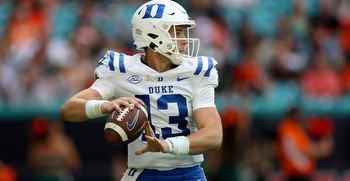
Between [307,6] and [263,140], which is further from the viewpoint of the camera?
[307,6]

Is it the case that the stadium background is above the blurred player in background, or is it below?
below

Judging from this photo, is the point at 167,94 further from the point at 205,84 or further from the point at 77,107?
the point at 77,107

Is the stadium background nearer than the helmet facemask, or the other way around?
the helmet facemask

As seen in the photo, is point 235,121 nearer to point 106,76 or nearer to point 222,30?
point 222,30

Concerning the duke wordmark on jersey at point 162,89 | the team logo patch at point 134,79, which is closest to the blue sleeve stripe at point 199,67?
the duke wordmark on jersey at point 162,89

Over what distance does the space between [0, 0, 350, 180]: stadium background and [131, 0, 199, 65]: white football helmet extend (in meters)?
5.47

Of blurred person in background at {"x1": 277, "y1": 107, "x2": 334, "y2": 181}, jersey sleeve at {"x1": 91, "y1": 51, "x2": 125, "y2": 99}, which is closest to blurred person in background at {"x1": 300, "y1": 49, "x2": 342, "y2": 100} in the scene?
blurred person in background at {"x1": 277, "y1": 107, "x2": 334, "y2": 181}

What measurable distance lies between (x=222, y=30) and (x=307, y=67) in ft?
4.05

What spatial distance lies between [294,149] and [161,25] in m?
6.03

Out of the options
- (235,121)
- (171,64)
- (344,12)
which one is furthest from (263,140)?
(171,64)

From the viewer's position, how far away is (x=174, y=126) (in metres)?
6.66

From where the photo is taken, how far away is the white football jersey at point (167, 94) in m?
6.64

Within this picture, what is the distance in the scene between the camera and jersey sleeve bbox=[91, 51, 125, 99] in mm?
6770

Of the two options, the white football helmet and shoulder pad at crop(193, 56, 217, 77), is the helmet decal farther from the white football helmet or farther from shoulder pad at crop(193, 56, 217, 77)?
shoulder pad at crop(193, 56, 217, 77)
